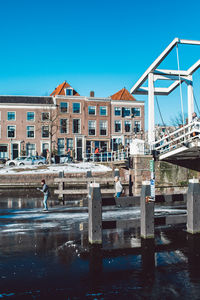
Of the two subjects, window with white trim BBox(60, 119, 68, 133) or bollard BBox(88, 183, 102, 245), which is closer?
bollard BBox(88, 183, 102, 245)

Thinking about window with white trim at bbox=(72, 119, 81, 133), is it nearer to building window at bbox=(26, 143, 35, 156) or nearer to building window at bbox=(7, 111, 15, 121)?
building window at bbox=(26, 143, 35, 156)

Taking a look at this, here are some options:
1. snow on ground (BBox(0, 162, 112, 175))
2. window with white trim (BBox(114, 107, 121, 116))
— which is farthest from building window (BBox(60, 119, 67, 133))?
snow on ground (BBox(0, 162, 112, 175))

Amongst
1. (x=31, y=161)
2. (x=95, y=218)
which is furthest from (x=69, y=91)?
(x=95, y=218)

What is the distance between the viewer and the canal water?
5355mm

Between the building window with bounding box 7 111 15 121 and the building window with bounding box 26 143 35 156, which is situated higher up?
the building window with bounding box 7 111 15 121

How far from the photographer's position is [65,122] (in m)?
46.0

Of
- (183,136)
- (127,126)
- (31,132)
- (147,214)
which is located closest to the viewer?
(147,214)

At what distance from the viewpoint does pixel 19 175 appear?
91.5 ft

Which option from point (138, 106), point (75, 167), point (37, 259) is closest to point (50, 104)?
point (138, 106)

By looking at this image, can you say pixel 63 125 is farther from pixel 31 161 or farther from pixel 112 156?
pixel 112 156

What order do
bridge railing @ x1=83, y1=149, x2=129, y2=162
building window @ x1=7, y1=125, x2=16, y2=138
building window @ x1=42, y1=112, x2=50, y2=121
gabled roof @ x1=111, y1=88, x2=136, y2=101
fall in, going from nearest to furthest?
bridge railing @ x1=83, y1=149, x2=129, y2=162, building window @ x1=42, y1=112, x2=50, y2=121, building window @ x1=7, y1=125, x2=16, y2=138, gabled roof @ x1=111, y1=88, x2=136, y2=101

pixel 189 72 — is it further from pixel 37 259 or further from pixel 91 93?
pixel 91 93

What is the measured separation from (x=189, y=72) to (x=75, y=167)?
14489mm

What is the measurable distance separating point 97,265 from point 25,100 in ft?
137
